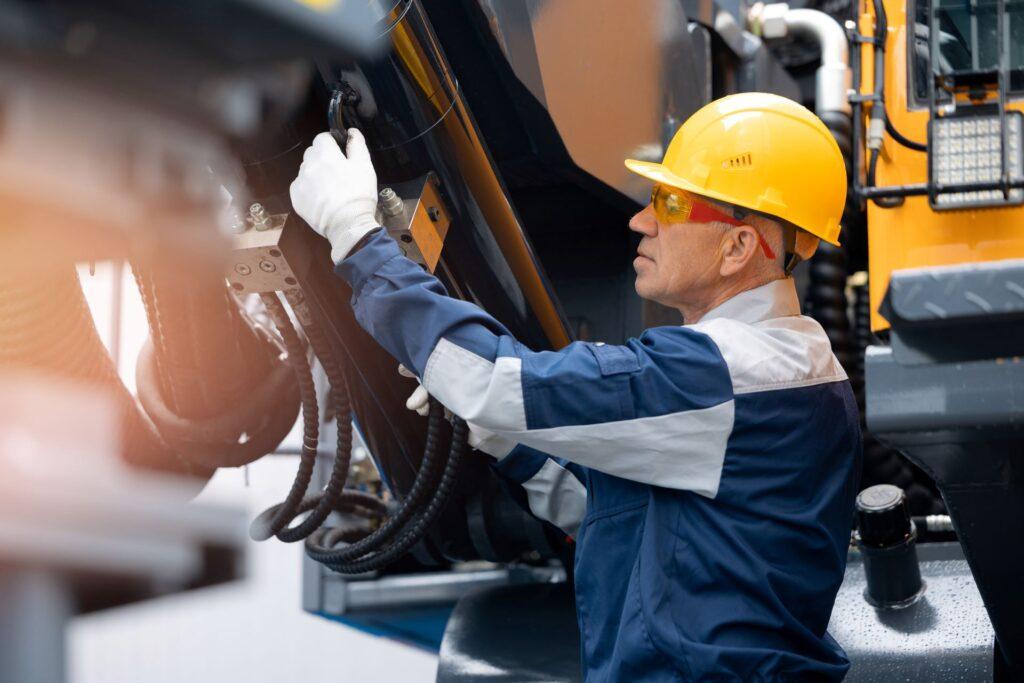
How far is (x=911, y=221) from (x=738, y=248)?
0.72m

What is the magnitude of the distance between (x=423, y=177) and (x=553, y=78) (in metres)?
0.45

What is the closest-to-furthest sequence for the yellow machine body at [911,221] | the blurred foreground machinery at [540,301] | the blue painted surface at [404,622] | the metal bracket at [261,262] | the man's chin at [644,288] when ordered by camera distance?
the blurred foreground machinery at [540,301]
the metal bracket at [261,262]
the man's chin at [644,288]
the yellow machine body at [911,221]
the blue painted surface at [404,622]

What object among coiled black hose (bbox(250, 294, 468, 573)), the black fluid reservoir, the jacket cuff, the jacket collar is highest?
the jacket cuff

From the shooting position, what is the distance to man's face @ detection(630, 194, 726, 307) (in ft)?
6.70

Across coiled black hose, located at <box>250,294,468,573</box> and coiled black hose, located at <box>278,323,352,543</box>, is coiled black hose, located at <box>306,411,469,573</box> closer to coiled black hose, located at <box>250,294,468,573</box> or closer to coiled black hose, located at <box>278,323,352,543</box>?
coiled black hose, located at <box>250,294,468,573</box>

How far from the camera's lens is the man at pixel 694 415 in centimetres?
176

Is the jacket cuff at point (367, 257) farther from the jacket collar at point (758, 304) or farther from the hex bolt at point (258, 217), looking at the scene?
the jacket collar at point (758, 304)

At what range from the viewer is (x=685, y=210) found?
6.75 feet

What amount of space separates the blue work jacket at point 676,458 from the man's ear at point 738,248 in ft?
0.41

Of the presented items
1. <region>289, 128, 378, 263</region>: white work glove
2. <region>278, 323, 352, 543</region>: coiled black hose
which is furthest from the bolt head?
<region>289, 128, 378, 263</region>: white work glove

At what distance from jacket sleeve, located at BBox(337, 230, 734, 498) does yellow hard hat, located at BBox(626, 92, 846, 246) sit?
1.04ft

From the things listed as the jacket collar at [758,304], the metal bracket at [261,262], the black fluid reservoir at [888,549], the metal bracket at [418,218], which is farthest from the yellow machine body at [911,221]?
the metal bracket at [261,262]

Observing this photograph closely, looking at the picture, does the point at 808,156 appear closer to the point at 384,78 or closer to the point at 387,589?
the point at 384,78

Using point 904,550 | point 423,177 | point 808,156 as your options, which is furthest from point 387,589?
point 808,156
